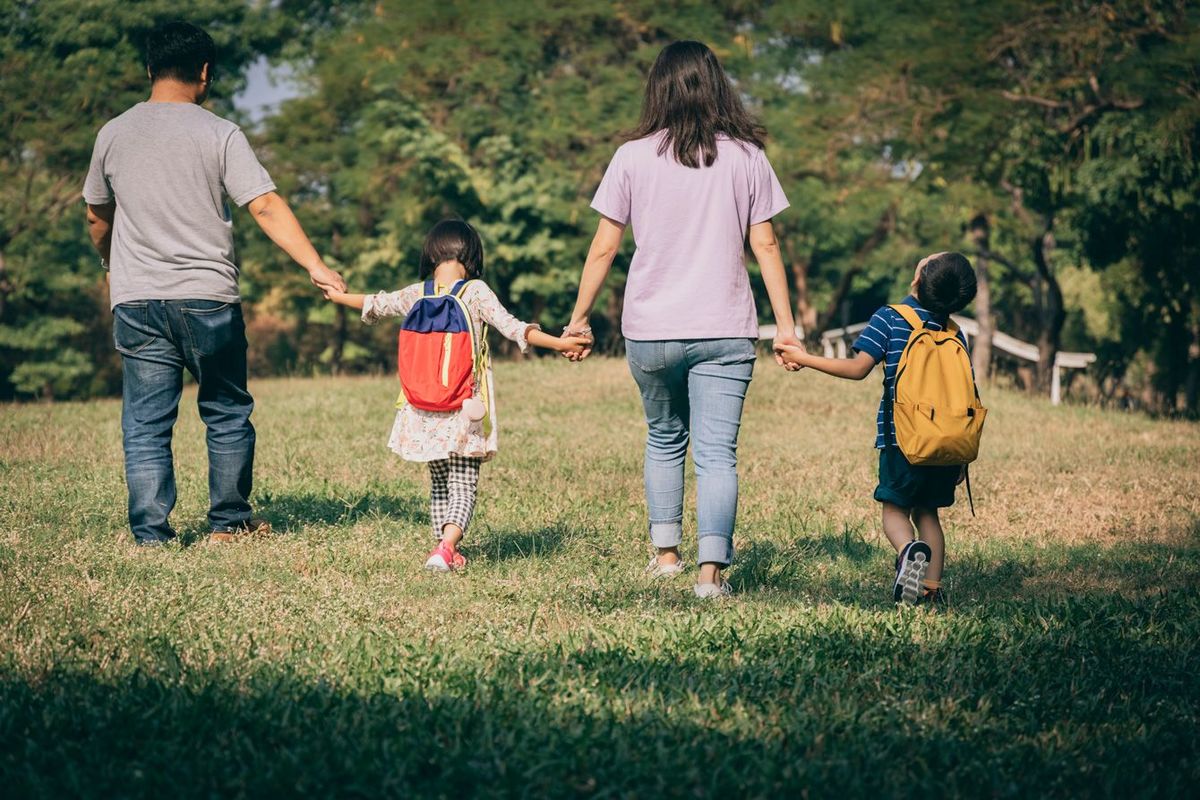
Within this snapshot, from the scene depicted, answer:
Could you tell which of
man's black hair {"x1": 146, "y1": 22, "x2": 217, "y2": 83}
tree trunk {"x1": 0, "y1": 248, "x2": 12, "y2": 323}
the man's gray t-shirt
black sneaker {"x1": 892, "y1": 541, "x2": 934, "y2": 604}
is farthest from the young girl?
tree trunk {"x1": 0, "y1": 248, "x2": 12, "y2": 323}

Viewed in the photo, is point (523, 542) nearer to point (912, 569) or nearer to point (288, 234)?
point (288, 234)

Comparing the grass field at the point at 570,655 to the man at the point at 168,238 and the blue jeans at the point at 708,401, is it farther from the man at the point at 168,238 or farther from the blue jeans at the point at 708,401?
the man at the point at 168,238

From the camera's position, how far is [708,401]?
17.5 ft

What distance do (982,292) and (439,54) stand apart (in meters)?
12.9

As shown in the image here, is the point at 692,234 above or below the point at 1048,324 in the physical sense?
below

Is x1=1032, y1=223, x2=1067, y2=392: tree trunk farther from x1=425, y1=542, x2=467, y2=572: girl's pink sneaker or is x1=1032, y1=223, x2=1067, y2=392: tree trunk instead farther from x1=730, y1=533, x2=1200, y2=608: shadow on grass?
x1=425, y1=542, x2=467, y2=572: girl's pink sneaker

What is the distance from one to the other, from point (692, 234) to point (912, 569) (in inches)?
66.4

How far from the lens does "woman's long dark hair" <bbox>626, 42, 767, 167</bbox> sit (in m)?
5.25

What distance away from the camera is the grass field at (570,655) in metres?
3.21

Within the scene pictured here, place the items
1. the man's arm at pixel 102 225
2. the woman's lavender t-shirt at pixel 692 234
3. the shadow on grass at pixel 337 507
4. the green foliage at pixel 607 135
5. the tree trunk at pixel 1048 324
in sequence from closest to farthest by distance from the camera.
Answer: the woman's lavender t-shirt at pixel 692 234 < the man's arm at pixel 102 225 < the shadow on grass at pixel 337 507 < the green foliage at pixel 607 135 < the tree trunk at pixel 1048 324

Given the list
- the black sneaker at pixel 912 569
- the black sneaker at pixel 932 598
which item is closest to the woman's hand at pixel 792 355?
the black sneaker at pixel 912 569

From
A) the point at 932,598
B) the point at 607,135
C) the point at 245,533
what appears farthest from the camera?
the point at 607,135

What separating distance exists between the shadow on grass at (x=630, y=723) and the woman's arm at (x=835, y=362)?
1355 millimetres

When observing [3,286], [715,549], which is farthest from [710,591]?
[3,286]
